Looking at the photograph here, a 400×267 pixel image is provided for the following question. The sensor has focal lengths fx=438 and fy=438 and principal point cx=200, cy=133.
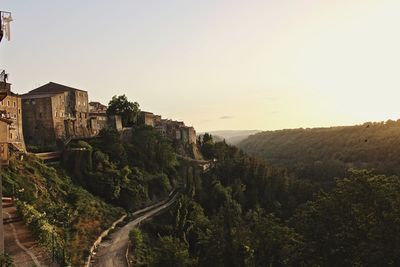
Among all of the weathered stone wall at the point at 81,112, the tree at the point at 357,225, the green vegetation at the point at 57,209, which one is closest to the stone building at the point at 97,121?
the weathered stone wall at the point at 81,112

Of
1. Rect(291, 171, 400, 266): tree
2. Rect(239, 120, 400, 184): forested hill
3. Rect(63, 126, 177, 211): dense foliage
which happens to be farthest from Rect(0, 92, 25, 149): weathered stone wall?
Rect(239, 120, 400, 184): forested hill

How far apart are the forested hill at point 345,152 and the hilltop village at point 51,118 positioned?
4572 cm

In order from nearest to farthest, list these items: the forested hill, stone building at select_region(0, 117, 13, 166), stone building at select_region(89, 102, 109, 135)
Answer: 1. stone building at select_region(0, 117, 13, 166)
2. stone building at select_region(89, 102, 109, 135)
3. the forested hill

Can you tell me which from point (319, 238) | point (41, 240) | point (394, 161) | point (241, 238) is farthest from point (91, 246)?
point (394, 161)

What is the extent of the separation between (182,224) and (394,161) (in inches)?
2552

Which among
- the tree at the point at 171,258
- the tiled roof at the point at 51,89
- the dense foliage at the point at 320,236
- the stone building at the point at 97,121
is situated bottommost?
the tree at the point at 171,258

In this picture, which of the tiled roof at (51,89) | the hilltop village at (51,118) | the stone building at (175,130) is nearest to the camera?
the hilltop village at (51,118)

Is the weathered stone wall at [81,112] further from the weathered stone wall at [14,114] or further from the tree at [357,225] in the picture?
the tree at [357,225]

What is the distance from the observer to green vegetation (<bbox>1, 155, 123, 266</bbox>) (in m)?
24.5

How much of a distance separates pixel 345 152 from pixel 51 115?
3140 inches

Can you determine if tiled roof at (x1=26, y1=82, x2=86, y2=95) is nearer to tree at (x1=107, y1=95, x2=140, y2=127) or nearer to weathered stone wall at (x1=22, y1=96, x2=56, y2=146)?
weathered stone wall at (x1=22, y1=96, x2=56, y2=146)

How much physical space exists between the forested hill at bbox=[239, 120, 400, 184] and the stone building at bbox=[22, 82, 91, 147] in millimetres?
47973

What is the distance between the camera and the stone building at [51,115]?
5238cm

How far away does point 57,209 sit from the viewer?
98.7 feet
